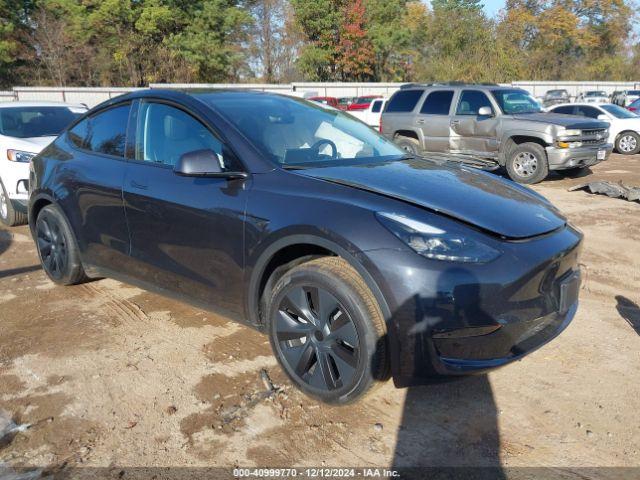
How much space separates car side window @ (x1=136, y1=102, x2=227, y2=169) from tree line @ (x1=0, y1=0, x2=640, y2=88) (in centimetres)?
3527

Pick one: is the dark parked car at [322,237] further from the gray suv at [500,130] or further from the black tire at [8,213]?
the gray suv at [500,130]

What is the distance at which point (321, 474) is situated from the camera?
242 centimetres

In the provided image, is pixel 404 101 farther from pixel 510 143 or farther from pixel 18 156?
pixel 18 156

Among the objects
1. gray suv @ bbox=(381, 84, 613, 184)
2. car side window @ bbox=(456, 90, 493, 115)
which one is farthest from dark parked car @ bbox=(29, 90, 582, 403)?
car side window @ bbox=(456, 90, 493, 115)

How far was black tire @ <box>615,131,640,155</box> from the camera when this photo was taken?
15367 mm

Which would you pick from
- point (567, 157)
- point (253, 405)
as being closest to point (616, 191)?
point (567, 157)

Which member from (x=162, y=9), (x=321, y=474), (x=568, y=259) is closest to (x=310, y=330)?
(x=321, y=474)

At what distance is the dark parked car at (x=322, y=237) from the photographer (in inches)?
98.8

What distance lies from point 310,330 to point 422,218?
2.70 feet

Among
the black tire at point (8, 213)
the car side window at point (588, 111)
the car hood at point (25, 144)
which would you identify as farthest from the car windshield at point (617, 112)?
the black tire at point (8, 213)

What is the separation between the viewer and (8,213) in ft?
22.0

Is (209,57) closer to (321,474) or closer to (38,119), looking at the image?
(38,119)

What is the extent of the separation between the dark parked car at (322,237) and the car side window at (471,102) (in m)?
7.50

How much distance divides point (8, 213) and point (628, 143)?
15.6m
